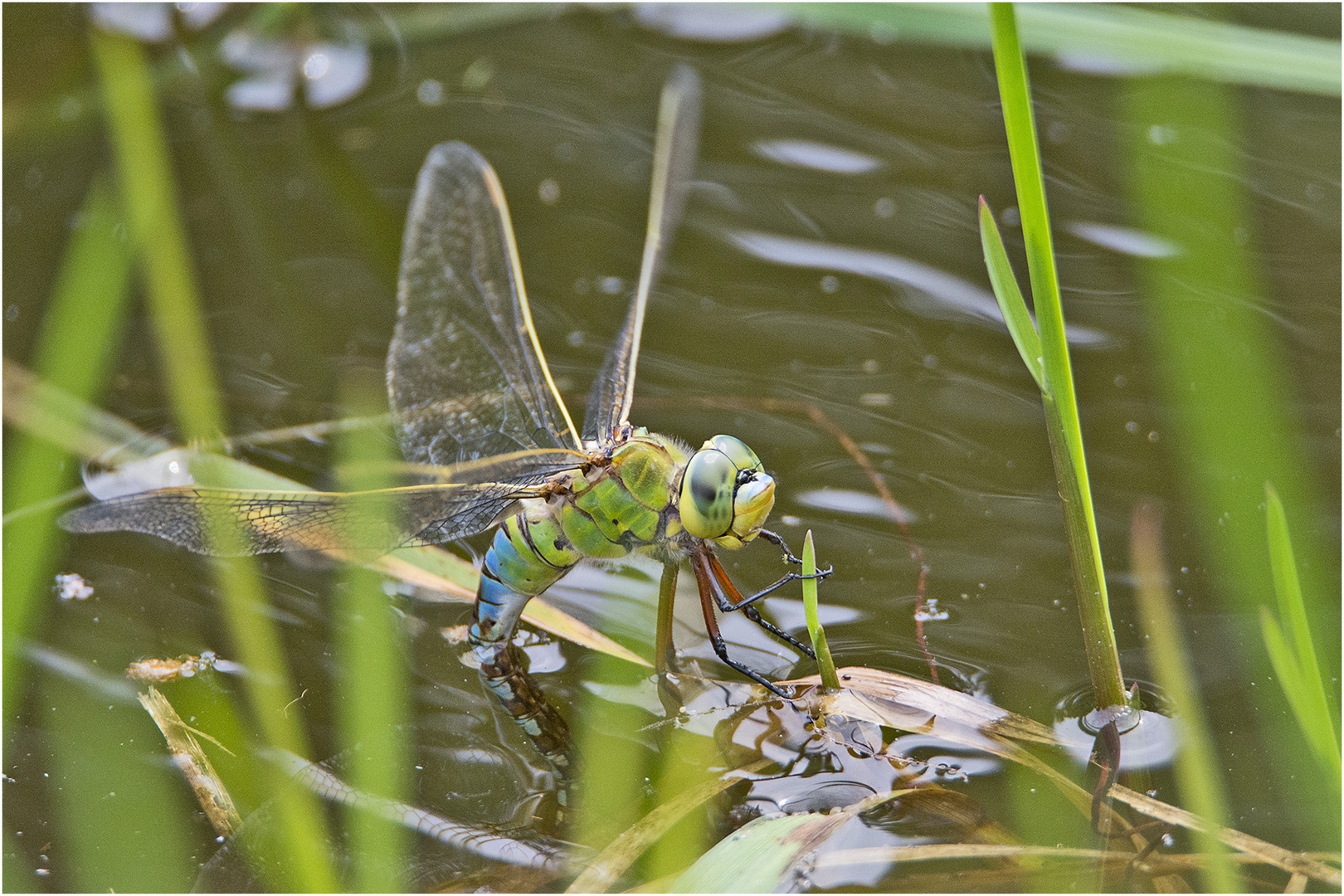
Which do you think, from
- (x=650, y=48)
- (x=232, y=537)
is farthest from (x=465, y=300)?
(x=650, y=48)

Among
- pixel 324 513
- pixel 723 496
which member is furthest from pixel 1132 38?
pixel 324 513

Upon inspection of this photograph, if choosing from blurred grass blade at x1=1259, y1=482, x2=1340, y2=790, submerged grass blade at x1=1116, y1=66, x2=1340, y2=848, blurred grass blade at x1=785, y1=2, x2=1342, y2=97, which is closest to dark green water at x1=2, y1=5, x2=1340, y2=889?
submerged grass blade at x1=1116, y1=66, x2=1340, y2=848

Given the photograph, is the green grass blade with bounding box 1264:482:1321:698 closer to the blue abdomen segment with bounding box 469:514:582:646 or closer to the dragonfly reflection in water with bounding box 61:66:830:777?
the dragonfly reflection in water with bounding box 61:66:830:777

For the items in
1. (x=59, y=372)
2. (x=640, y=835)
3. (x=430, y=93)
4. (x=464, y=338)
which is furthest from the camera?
(x=430, y=93)

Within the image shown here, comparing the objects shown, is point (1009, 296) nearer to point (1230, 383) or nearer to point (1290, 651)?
point (1290, 651)

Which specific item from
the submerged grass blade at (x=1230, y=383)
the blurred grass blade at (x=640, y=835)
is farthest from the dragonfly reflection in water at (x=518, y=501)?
the submerged grass blade at (x=1230, y=383)

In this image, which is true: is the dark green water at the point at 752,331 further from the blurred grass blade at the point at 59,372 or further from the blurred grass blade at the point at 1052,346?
the blurred grass blade at the point at 1052,346

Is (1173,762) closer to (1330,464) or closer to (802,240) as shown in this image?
(1330,464)
